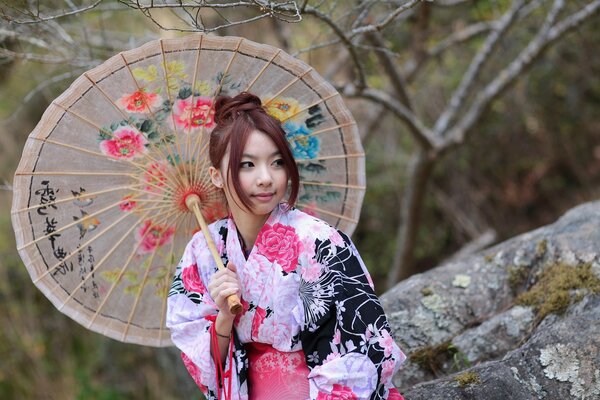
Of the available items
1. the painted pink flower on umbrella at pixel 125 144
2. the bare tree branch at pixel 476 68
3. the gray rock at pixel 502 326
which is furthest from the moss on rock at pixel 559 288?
the bare tree branch at pixel 476 68

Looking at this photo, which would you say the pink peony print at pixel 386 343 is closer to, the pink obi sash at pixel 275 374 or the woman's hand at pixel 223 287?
the pink obi sash at pixel 275 374

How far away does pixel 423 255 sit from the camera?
19.6 ft

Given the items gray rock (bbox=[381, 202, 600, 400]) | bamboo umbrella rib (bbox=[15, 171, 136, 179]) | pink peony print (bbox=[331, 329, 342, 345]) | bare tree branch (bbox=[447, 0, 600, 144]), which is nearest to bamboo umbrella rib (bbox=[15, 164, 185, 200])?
bamboo umbrella rib (bbox=[15, 171, 136, 179])

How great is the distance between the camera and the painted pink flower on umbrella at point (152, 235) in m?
2.03

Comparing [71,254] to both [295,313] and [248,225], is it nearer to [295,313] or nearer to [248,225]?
[248,225]

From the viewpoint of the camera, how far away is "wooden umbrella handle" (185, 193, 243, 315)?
1.67 metres

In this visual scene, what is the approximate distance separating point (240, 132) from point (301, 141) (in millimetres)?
344

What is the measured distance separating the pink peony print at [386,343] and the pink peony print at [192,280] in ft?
1.72

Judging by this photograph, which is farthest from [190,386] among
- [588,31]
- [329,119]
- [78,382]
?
[588,31]

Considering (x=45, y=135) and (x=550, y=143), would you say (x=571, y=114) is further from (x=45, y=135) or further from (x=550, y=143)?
(x=45, y=135)

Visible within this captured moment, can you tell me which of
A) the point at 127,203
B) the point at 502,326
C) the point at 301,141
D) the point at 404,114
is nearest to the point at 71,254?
the point at 127,203

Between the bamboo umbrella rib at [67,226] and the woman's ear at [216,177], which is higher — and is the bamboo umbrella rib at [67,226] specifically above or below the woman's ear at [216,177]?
above

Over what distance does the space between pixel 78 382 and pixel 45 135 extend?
4.20 m

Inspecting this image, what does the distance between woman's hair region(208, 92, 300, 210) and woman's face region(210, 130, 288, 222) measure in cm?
1
